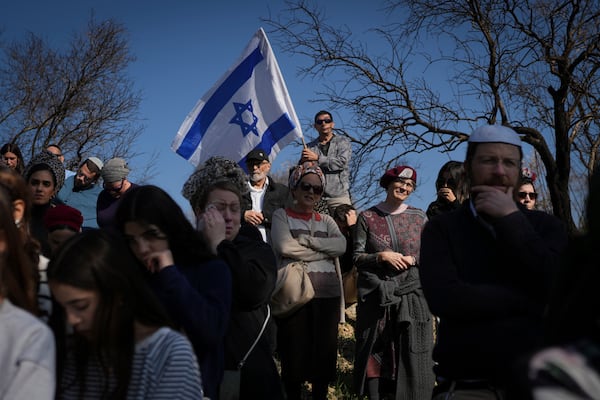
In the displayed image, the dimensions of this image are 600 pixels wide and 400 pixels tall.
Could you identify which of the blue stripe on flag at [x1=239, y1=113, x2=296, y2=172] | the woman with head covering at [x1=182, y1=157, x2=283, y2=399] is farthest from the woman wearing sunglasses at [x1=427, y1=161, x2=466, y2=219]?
the woman with head covering at [x1=182, y1=157, x2=283, y2=399]

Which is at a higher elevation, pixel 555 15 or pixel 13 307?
pixel 555 15

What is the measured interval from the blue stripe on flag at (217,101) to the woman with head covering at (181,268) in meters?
4.94

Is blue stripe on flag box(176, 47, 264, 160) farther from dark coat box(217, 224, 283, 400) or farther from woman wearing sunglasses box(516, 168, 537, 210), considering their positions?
dark coat box(217, 224, 283, 400)

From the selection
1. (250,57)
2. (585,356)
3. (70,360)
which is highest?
(250,57)

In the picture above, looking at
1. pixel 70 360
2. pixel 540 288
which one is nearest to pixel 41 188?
pixel 70 360

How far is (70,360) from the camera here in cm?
242

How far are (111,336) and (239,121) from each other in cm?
577

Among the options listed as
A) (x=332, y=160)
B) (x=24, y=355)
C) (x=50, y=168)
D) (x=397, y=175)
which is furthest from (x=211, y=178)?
(x=332, y=160)

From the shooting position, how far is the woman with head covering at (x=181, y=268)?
2670mm

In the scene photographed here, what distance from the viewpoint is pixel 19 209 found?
292cm

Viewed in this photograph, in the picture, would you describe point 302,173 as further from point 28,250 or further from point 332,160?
point 28,250

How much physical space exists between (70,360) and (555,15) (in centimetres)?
1285

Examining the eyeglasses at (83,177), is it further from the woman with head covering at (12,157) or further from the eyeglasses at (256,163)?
the eyeglasses at (256,163)

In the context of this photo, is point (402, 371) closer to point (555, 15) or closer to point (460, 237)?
point (460, 237)
